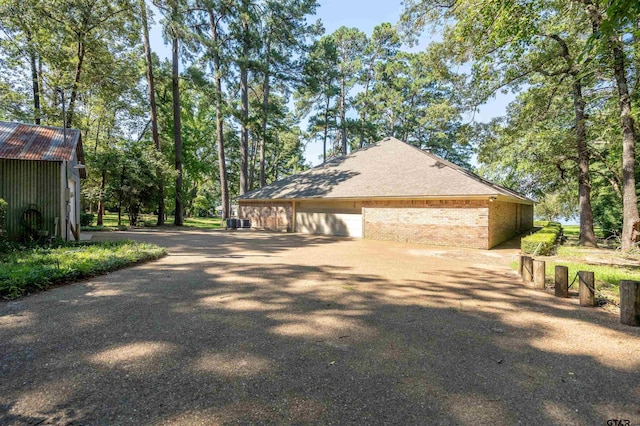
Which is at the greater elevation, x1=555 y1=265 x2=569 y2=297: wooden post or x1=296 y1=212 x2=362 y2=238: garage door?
x1=296 y1=212 x2=362 y2=238: garage door

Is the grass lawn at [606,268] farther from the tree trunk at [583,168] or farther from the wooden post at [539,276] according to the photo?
the tree trunk at [583,168]

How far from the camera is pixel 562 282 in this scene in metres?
5.12

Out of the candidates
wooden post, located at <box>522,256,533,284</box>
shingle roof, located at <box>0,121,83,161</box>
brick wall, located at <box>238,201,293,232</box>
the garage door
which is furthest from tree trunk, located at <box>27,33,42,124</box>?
wooden post, located at <box>522,256,533,284</box>

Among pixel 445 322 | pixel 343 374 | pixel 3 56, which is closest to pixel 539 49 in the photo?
pixel 445 322

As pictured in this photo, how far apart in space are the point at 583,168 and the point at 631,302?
12241 millimetres

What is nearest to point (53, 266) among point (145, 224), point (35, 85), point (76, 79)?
point (145, 224)

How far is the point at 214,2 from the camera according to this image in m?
18.3

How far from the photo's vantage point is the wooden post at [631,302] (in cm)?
393

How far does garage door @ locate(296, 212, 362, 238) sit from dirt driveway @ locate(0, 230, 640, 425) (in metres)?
9.68

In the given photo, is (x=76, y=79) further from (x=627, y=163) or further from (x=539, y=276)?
(x=627, y=163)

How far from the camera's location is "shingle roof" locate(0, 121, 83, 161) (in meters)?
9.12

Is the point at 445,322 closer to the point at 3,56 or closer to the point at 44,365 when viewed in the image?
the point at 44,365

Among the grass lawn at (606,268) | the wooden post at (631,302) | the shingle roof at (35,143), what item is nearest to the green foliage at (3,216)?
the shingle roof at (35,143)

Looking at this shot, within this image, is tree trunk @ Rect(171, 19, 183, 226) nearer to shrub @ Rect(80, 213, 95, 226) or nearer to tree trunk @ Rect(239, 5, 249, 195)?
tree trunk @ Rect(239, 5, 249, 195)
